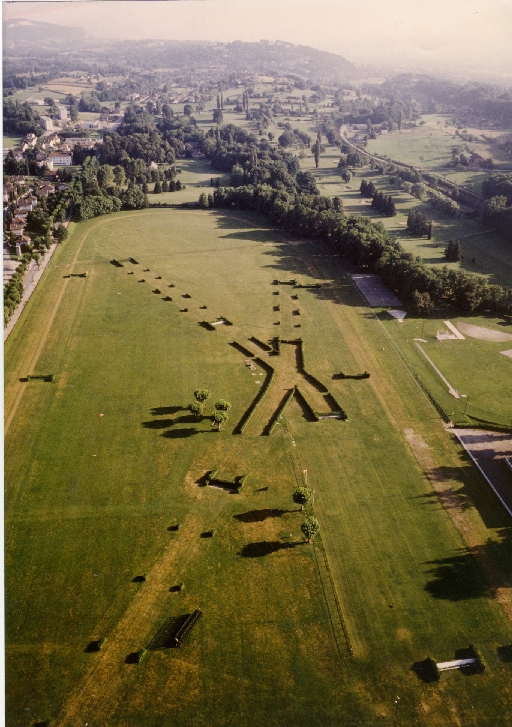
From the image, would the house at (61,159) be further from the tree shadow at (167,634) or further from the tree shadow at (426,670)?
the tree shadow at (426,670)

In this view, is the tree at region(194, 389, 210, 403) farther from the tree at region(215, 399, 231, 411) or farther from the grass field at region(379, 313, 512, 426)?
the grass field at region(379, 313, 512, 426)

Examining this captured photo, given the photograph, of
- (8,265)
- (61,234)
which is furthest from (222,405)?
(61,234)

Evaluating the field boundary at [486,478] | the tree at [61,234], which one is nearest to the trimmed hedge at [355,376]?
the field boundary at [486,478]

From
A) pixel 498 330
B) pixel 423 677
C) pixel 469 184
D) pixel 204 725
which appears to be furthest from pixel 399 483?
pixel 469 184

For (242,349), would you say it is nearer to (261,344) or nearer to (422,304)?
(261,344)

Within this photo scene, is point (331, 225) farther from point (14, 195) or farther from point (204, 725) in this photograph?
point (204, 725)
